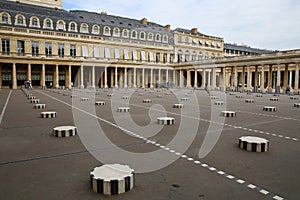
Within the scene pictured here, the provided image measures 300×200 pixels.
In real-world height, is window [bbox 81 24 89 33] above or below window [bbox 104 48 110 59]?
above

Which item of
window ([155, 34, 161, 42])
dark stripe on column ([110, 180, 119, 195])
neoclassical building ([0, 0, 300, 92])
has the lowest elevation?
dark stripe on column ([110, 180, 119, 195])

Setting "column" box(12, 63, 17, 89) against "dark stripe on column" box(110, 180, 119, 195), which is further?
"column" box(12, 63, 17, 89)

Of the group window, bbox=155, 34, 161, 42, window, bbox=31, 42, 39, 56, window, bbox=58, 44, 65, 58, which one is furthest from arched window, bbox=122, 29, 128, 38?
window, bbox=31, 42, 39, 56

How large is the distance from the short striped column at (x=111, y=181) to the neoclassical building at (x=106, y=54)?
151 feet

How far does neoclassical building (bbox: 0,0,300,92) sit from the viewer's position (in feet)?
170

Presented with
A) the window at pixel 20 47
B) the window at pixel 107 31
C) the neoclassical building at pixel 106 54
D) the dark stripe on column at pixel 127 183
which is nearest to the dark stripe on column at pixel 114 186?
the dark stripe on column at pixel 127 183

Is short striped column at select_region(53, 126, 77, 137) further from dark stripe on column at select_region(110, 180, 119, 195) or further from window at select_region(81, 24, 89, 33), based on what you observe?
window at select_region(81, 24, 89, 33)

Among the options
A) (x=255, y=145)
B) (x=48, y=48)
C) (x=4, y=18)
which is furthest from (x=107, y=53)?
(x=255, y=145)

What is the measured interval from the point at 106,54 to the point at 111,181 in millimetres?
61734

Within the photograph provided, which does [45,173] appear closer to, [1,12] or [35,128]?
[35,128]

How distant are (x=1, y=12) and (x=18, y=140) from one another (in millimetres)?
54590

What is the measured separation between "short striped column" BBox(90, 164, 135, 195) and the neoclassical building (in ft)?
151

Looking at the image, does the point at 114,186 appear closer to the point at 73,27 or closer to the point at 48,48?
the point at 48,48

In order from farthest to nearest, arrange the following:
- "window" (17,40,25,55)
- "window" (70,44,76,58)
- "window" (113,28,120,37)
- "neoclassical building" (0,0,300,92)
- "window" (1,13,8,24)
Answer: "window" (113,28,120,37) → "window" (70,44,76,58) → "window" (17,40,25,55) → "neoclassical building" (0,0,300,92) → "window" (1,13,8,24)
